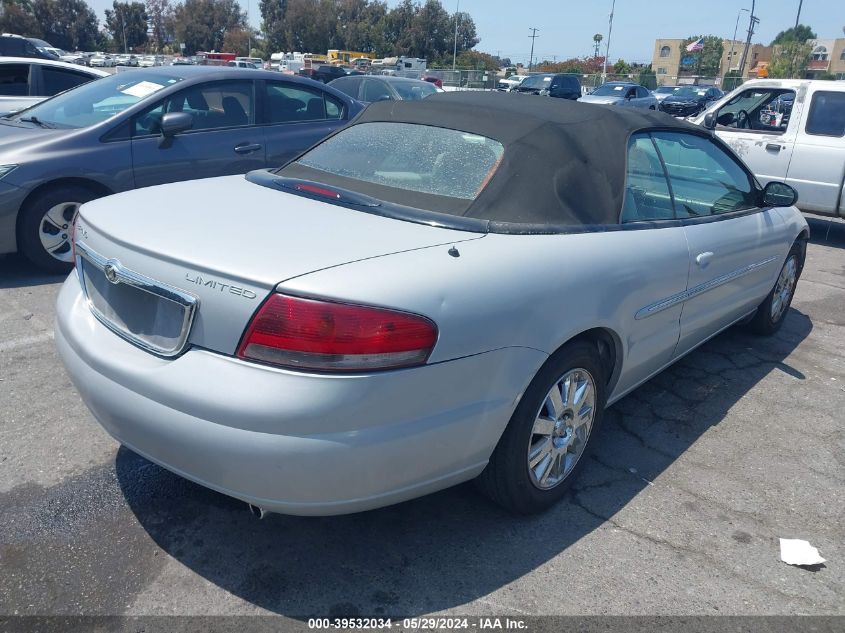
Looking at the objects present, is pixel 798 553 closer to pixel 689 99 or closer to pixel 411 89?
pixel 411 89

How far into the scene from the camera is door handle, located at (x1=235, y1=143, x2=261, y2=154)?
632 cm

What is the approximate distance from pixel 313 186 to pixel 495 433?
4.32 ft

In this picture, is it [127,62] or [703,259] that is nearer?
[703,259]

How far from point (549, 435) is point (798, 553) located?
106 cm

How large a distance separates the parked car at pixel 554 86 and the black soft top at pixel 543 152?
76.7 ft

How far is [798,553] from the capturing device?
2807 mm

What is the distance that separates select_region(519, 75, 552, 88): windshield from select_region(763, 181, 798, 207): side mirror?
78.5ft

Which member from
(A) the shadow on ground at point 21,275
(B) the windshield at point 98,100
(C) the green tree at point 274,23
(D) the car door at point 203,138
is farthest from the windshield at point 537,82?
(C) the green tree at point 274,23

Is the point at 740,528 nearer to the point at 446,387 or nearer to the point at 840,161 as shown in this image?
the point at 446,387

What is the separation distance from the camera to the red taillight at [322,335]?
7.06 ft

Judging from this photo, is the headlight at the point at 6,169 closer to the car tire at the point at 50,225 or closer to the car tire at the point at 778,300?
the car tire at the point at 50,225

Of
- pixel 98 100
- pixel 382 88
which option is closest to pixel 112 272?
pixel 98 100

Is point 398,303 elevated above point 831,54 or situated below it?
below

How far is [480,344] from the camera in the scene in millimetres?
2381
